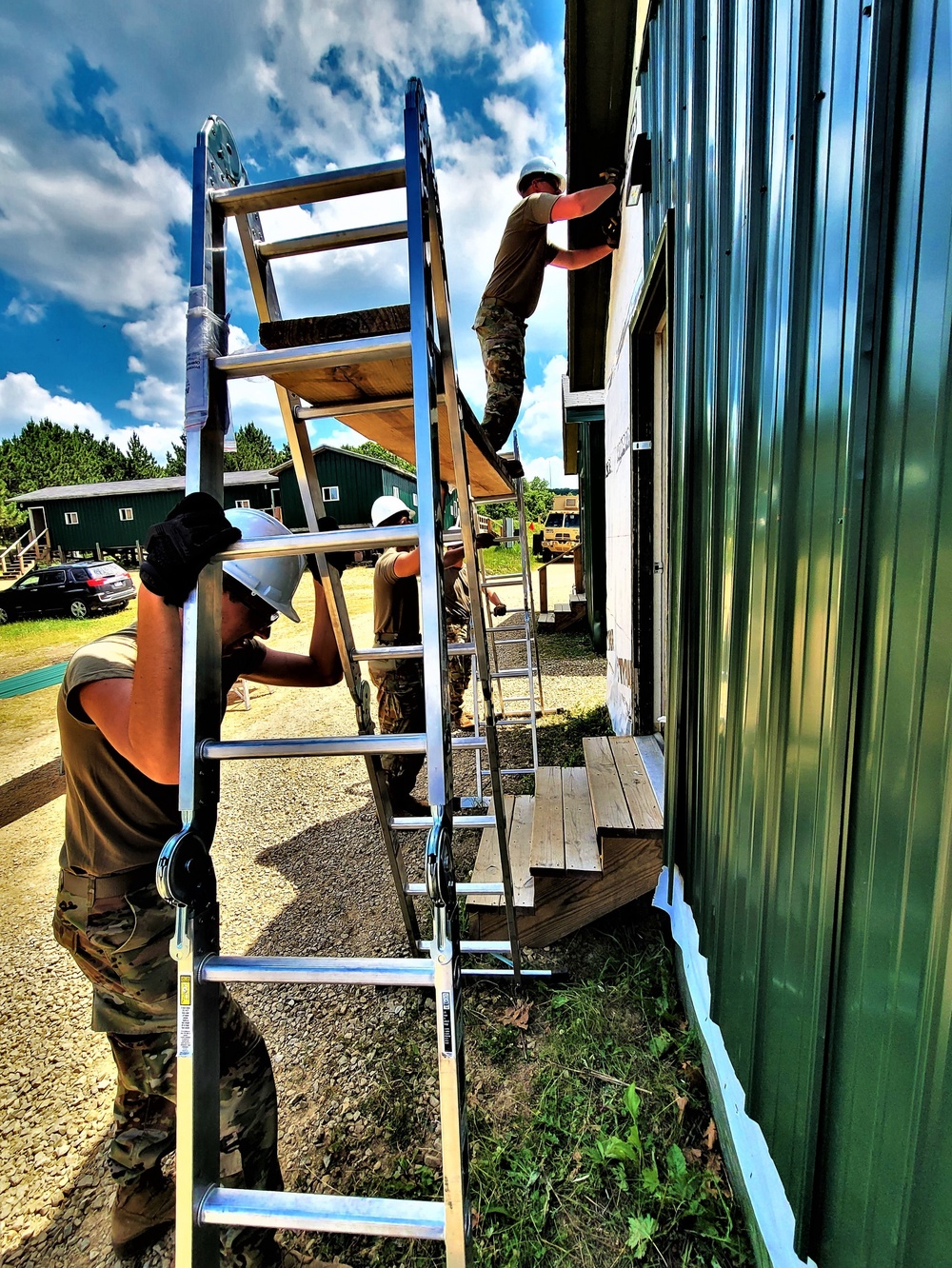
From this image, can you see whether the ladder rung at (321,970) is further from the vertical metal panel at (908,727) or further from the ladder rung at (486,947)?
the ladder rung at (486,947)

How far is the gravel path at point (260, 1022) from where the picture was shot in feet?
7.26

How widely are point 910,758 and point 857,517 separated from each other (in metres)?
0.42

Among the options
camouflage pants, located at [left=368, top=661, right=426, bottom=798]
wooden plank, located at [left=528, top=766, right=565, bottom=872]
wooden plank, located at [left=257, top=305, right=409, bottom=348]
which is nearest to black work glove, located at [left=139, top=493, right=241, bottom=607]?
wooden plank, located at [left=257, top=305, right=409, bottom=348]

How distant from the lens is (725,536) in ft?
5.99

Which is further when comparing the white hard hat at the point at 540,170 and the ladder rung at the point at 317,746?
the white hard hat at the point at 540,170

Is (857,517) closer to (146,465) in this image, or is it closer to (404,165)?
(404,165)

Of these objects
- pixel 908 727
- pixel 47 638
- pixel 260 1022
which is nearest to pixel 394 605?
pixel 260 1022

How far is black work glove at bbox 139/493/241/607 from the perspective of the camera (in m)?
1.29

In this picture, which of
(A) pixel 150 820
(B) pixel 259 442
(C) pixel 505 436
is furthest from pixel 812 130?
(B) pixel 259 442

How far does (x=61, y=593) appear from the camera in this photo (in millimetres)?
18984

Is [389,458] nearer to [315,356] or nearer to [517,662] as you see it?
[517,662]

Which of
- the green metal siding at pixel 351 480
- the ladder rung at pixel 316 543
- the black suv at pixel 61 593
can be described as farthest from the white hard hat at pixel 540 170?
the green metal siding at pixel 351 480

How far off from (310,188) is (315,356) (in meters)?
0.39

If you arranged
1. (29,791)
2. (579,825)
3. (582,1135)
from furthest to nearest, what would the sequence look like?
1. (29,791)
2. (579,825)
3. (582,1135)
